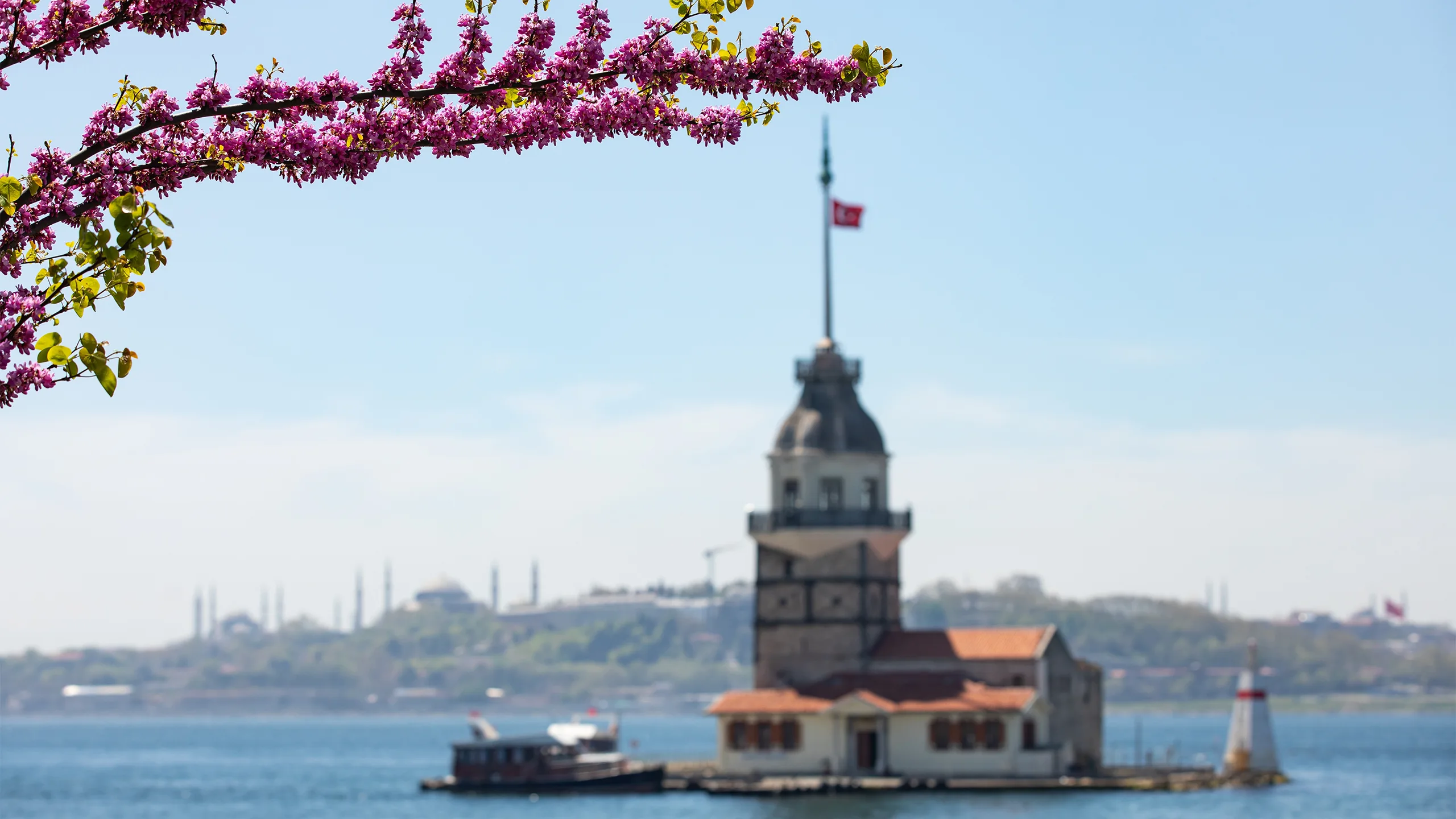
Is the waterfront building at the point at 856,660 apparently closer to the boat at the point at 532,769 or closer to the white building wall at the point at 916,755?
the white building wall at the point at 916,755

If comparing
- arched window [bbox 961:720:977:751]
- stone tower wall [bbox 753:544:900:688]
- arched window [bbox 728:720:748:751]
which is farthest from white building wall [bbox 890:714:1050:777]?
arched window [bbox 728:720:748:751]

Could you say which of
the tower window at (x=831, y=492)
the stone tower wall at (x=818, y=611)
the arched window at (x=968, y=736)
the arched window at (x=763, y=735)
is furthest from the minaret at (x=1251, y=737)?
the arched window at (x=763, y=735)

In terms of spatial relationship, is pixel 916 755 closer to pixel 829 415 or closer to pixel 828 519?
pixel 828 519

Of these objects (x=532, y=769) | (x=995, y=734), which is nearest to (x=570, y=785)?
(x=532, y=769)

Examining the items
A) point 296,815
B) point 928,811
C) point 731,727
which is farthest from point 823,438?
point 296,815

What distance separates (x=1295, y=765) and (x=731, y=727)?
1863 inches

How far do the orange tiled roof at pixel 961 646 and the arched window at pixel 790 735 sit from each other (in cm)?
374

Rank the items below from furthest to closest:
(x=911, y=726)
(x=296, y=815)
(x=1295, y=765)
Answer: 1. (x=1295, y=765)
2. (x=296, y=815)
3. (x=911, y=726)

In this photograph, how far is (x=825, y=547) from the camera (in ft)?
257

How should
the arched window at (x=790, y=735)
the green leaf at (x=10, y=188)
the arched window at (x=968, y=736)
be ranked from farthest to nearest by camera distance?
1. the arched window at (x=790, y=735)
2. the arched window at (x=968, y=736)
3. the green leaf at (x=10, y=188)

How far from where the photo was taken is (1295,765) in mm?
116500

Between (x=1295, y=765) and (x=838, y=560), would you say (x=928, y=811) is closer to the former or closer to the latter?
(x=838, y=560)

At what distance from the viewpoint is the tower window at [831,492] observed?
79.2 metres

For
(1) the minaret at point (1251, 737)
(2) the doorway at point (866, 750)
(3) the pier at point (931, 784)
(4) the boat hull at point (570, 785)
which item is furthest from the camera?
(1) the minaret at point (1251, 737)
